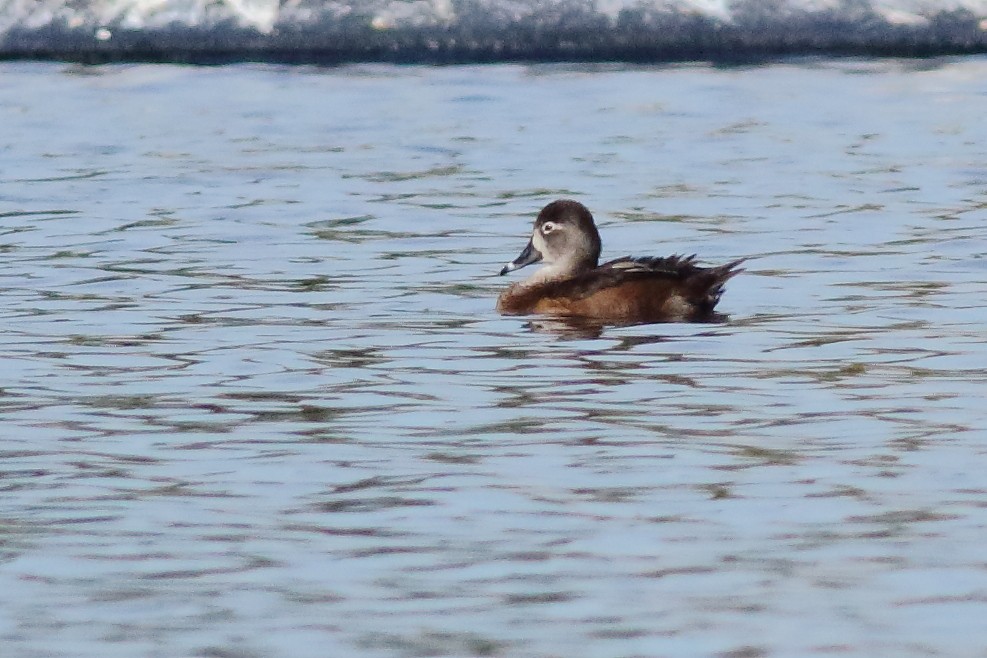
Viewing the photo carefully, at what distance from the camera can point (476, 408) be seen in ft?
25.0

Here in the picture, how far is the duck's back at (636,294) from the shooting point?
9.65 meters

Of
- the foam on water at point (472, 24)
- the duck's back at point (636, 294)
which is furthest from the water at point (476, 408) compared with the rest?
the foam on water at point (472, 24)

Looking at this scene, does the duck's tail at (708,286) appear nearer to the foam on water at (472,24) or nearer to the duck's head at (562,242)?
the duck's head at (562,242)

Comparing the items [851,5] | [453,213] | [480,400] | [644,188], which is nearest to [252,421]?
[480,400]

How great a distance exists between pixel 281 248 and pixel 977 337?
431 cm

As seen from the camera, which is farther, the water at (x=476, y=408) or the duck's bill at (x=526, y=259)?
the duck's bill at (x=526, y=259)

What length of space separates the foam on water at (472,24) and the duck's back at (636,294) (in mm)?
8475

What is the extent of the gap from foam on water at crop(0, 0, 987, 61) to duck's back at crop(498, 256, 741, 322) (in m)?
8.48

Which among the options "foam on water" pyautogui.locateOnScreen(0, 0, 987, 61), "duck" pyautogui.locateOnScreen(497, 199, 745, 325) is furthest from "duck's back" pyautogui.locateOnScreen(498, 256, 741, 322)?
"foam on water" pyautogui.locateOnScreen(0, 0, 987, 61)

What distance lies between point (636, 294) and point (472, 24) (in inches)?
348

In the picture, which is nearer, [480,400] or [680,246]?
[480,400]

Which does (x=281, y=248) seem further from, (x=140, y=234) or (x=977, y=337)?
(x=977, y=337)

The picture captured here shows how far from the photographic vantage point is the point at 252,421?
7.38 meters

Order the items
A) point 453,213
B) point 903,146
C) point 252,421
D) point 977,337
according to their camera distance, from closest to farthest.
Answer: point 252,421 < point 977,337 < point 453,213 < point 903,146
